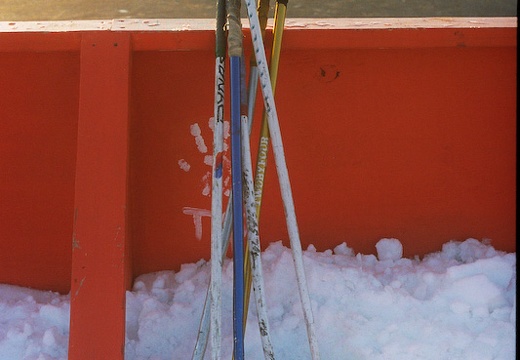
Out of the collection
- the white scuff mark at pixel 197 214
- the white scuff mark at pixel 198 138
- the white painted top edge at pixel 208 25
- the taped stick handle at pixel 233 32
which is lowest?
the white scuff mark at pixel 197 214

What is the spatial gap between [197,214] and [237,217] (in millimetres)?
424

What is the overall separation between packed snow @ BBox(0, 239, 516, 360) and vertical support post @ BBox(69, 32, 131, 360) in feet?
0.51

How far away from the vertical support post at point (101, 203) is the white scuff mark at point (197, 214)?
0.97 feet

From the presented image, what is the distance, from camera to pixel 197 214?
1.72 metres

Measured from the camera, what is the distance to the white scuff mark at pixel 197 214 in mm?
1715

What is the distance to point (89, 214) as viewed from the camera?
1.41 m

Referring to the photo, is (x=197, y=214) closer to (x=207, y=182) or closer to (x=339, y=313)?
(x=207, y=182)

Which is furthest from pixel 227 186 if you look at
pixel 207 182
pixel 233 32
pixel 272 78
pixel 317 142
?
pixel 233 32

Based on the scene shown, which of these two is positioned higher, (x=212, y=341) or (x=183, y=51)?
(x=183, y=51)

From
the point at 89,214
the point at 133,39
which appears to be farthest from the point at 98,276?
the point at 133,39

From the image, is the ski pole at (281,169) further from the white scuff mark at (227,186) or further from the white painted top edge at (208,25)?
the white scuff mark at (227,186)

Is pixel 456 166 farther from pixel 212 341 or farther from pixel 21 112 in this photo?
→ pixel 21 112

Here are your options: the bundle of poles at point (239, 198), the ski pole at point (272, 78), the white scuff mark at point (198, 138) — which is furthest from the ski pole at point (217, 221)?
the white scuff mark at point (198, 138)

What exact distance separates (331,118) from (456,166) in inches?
14.3
